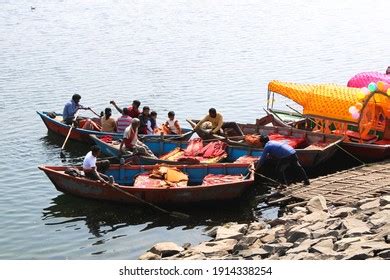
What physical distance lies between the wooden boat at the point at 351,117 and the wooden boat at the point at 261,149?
857 mm

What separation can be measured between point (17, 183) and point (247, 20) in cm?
4512

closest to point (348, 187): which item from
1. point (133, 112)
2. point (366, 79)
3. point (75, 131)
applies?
point (366, 79)

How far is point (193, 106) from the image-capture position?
33188 millimetres

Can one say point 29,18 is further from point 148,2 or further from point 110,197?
point 110,197

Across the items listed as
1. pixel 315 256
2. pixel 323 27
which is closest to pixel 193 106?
pixel 315 256

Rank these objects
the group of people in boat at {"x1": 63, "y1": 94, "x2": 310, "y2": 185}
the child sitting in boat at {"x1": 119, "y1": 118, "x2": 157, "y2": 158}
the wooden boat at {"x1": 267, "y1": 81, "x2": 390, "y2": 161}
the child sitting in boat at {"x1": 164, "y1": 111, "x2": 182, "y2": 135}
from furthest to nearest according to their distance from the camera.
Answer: the child sitting in boat at {"x1": 164, "y1": 111, "x2": 182, "y2": 135} → the wooden boat at {"x1": 267, "y1": 81, "x2": 390, "y2": 161} → the child sitting in boat at {"x1": 119, "y1": 118, "x2": 157, "y2": 158} → the group of people in boat at {"x1": 63, "y1": 94, "x2": 310, "y2": 185}

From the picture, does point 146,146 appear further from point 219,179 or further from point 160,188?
point 160,188

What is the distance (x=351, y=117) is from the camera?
73.4 ft

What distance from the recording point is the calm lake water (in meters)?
18.2

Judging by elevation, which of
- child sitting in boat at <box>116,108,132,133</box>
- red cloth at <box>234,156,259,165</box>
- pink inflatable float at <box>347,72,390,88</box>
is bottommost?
red cloth at <box>234,156,259,165</box>

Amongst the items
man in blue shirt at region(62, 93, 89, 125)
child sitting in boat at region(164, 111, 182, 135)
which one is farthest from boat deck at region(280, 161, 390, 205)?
man in blue shirt at region(62, 93, 89, 125)

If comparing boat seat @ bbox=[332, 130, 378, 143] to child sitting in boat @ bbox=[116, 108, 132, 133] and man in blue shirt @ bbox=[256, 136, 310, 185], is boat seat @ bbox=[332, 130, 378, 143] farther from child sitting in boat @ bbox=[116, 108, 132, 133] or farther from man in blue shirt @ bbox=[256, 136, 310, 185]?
child sitting in boat @ bbox=[116, 108, 132, 133]

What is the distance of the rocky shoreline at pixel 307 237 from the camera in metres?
12.6

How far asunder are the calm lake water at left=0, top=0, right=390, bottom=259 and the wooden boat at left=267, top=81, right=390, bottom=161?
181 inches
